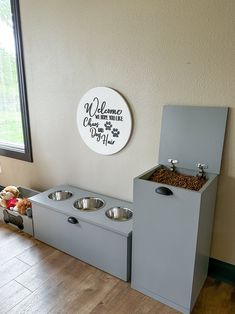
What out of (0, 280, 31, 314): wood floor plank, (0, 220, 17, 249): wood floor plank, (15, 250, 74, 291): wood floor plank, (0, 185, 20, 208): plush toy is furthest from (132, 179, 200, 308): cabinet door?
(0, 185, 20, 208): plush toy

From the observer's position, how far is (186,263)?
4.14 ft

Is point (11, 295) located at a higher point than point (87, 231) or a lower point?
lower

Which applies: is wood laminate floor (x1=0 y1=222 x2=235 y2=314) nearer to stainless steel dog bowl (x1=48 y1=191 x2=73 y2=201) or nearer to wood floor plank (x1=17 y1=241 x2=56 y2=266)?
wood floor plank (x1=17 y1=241 x2=56 y2=266)

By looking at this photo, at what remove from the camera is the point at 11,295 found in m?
1.44

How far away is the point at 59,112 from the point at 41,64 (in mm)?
417

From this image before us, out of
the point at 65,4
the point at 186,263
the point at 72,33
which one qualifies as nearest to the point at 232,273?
the point at 186,263

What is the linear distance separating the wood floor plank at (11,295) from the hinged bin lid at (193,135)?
1.14 m

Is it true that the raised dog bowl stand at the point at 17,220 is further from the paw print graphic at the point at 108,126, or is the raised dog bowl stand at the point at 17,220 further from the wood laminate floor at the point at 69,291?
the paw print graphic at the point at 108,126

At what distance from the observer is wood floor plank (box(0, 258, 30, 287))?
158 centimetres

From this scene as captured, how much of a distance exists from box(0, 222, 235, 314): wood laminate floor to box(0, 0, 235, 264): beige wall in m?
0.31

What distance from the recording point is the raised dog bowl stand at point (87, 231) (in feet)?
4.96

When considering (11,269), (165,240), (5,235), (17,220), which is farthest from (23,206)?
(165,240)

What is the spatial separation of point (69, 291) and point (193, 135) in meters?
1.17

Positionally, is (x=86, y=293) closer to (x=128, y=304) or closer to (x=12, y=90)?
(x=128, y=304)
